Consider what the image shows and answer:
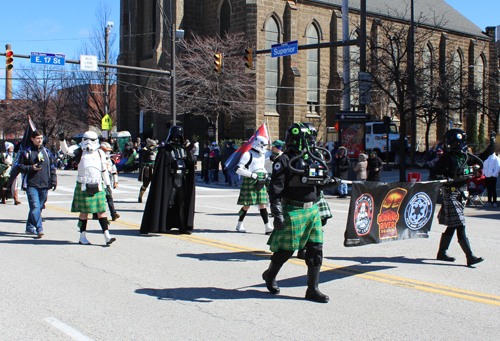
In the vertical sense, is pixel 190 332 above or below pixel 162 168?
below

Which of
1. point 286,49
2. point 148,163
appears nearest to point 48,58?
point 286,49

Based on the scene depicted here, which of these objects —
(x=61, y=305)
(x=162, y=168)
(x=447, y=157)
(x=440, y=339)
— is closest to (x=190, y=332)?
(x=61, y=305)

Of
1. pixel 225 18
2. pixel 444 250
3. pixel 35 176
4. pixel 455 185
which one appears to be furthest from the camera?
pixel 225 18

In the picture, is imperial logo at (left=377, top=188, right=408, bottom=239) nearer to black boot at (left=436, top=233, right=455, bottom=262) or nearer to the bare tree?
black boot at (left=436, top=233, right=455, bottom=262)

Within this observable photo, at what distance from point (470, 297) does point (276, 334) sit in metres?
2.38

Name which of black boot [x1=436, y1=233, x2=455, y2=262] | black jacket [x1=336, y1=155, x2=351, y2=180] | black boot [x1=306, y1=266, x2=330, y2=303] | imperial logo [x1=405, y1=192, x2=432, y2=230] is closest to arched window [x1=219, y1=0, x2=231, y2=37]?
black jacket [x1=336, y1=155, x2=351, y2=180]

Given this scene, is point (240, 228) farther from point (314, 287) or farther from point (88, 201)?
point (314, 287)

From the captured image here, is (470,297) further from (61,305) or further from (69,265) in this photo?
(69,265)

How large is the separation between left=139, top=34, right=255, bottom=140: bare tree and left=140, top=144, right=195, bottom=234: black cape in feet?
79.3

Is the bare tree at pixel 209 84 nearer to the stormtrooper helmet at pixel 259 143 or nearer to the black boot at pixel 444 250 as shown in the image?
the stormtrooper helmet at pixel 259 143

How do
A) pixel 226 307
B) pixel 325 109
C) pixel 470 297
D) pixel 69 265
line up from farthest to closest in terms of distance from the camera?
pixel 325 109, pixel 69 265, pixel 470 297, pixel 226 307

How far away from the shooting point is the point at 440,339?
4.31 m

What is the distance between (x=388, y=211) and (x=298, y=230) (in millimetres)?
2060

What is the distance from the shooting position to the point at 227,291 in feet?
18.8
